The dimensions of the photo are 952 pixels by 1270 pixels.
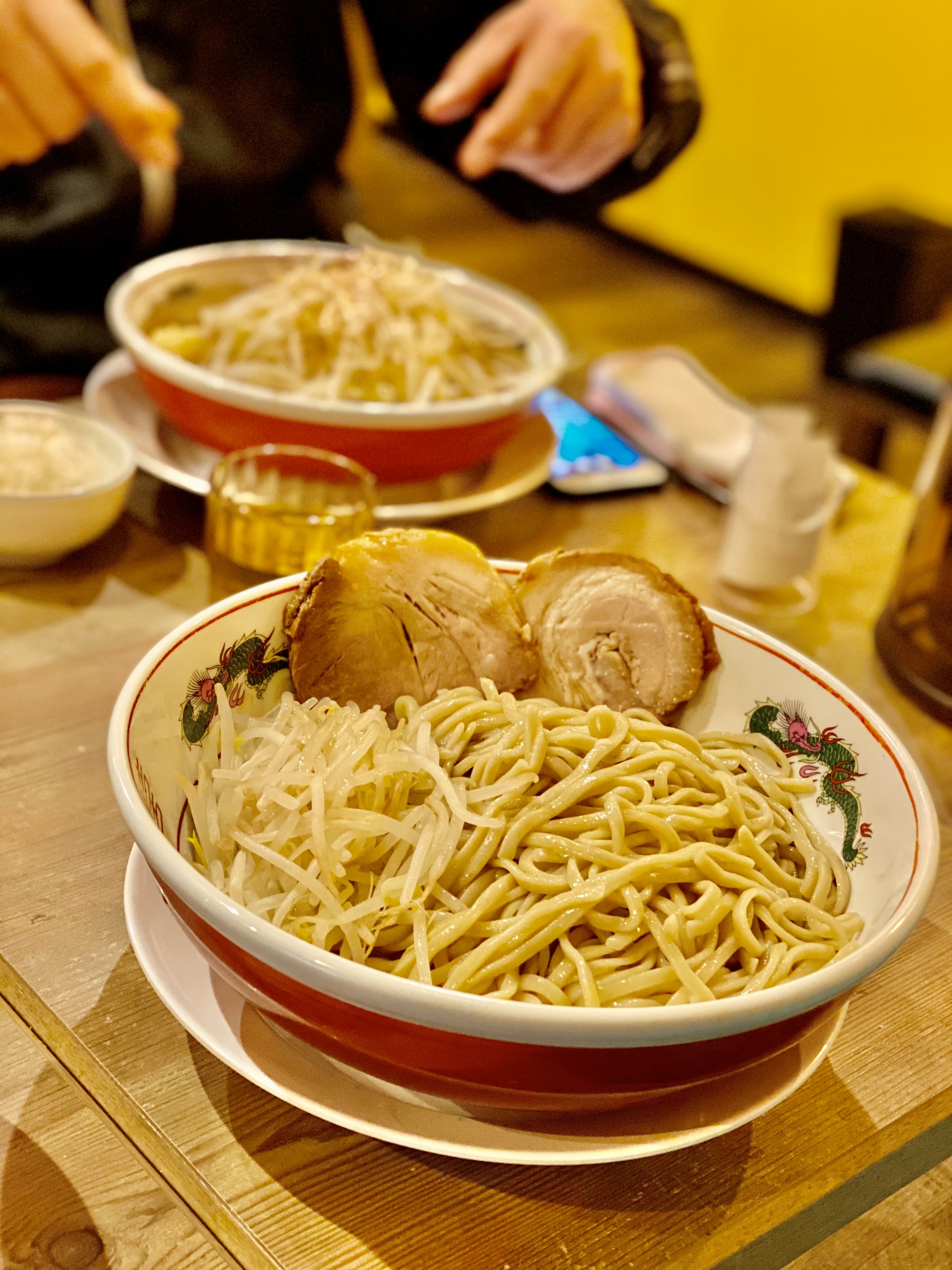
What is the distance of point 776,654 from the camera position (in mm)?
1063

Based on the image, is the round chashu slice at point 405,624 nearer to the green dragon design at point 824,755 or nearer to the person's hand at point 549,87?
the green dragon design at point 824,755

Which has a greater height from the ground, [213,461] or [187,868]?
[187,868]

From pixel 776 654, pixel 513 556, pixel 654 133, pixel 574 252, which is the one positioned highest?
pixel 654 133

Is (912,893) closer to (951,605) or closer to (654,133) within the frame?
(951,605)

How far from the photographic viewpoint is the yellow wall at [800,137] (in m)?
4.73

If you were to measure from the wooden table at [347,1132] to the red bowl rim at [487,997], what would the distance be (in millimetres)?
191

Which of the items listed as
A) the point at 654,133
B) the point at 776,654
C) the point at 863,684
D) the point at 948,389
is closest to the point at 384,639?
the point at 776,654

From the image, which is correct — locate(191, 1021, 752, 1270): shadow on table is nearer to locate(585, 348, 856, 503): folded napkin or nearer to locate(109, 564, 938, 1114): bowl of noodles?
locate(109, 564, 938, 1114): bowl of noodles

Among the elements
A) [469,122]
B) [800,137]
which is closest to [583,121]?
[469,122]

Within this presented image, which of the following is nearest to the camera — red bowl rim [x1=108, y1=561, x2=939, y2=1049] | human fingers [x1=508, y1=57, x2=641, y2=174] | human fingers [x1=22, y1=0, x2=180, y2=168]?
red bowl rim [x1=108, y1=561, x2=939, y2=1049]

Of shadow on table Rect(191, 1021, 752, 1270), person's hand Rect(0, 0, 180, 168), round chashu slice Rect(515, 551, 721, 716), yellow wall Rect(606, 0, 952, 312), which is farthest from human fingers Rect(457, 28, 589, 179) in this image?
yellow wall Rect(606, 0, 952, 312)

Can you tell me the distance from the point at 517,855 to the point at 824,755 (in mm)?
313

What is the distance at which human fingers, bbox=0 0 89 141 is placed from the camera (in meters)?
1.33

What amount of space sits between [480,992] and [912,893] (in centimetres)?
31
